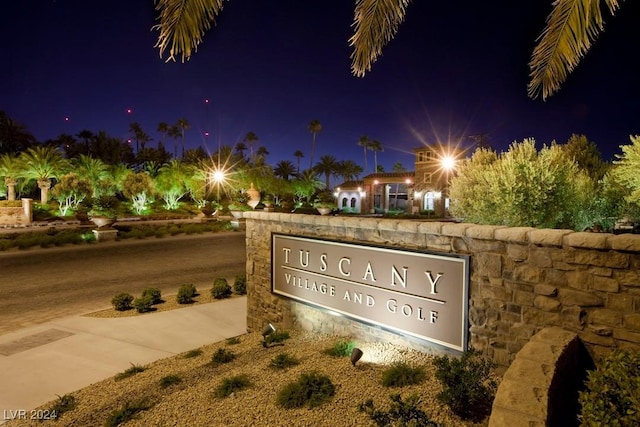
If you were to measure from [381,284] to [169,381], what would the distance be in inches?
129

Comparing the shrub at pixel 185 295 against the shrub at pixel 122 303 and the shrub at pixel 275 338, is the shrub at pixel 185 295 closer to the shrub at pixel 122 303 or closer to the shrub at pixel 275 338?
the shrub at pixel 122 303

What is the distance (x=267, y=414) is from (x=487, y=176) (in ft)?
17.1

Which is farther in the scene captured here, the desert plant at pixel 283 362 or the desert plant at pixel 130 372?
the desert plant at pixel 130 372

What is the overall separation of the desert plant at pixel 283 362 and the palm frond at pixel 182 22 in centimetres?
407

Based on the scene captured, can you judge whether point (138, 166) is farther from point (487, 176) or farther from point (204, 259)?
point (487, 176)

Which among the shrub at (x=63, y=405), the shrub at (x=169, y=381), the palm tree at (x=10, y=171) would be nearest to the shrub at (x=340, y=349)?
the shrub at (x=169, y=381)

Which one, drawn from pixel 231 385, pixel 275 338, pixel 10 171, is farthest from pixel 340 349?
pixel 10 171

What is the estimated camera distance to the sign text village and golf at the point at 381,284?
4715 mm

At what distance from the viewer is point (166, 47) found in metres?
4.24

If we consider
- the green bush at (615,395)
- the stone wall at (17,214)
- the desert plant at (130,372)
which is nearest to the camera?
the green bush at (615,395)

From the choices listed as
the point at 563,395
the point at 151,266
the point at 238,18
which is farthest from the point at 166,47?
the point at 151,266

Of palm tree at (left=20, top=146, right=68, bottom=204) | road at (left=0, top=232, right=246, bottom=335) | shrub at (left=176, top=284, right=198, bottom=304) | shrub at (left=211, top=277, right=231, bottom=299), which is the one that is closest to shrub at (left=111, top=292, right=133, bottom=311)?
road at (left=0, top=232, right=246, bottom=335)

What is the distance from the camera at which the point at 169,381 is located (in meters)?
5.34

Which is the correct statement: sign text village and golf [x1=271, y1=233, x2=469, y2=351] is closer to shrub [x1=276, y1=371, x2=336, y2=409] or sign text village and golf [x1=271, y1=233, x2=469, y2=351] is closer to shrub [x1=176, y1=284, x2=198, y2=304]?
shrub [x1=276, y1=371, x2=336, y2=409]
